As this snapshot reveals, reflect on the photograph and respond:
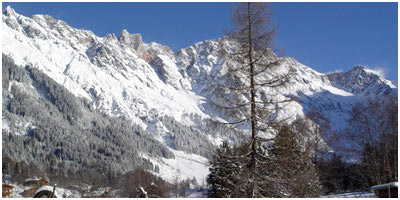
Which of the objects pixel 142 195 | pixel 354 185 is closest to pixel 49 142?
pixel 354 185

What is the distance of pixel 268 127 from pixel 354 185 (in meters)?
27.2

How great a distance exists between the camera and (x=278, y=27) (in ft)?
34.4

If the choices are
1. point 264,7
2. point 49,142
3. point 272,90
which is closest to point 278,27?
point 264,7

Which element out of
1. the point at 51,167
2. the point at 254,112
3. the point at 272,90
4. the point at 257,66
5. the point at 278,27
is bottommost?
the point at 51,167

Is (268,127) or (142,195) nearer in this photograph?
(268,127)

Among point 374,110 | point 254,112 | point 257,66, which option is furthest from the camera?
point 374,110

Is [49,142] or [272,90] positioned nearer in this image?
[272,90]

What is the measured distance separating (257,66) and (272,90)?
0.82m

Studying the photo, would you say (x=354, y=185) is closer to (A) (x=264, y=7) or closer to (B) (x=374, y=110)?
(B) (x=374, y=110)

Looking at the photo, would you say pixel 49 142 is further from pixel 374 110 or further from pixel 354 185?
pixel 374 110

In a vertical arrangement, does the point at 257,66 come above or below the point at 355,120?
above

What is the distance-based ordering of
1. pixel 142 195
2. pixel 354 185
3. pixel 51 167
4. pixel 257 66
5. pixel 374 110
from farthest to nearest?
pixel 51 167 → pixel 354 185 → pixel 374 110 → pixel 142 195 → pixel 257 66

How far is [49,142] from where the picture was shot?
197250mm

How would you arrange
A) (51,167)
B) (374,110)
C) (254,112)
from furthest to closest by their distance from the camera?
1. (51,167)
2. (374,110)
3. (254,112)
